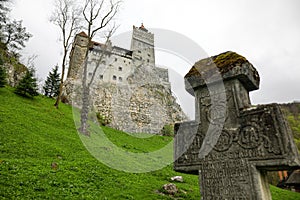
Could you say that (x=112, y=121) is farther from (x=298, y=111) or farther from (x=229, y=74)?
(x=229, y=74)

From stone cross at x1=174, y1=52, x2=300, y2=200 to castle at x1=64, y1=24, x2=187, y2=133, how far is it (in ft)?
91.3

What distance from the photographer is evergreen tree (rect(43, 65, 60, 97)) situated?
38656 millimetres

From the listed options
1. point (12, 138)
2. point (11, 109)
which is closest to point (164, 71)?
point (11, 109)

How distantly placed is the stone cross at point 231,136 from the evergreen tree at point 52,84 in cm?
3798

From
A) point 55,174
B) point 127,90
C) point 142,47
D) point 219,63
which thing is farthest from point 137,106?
point 219,63

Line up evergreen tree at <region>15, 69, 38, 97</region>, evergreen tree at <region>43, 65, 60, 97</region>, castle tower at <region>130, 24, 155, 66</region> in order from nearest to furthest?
evergreen tree at <region>15, 69, 38, 97</region>, evergreen tree at <region>43, 65, 60, 97</region>, castle tower at <region>130, 24, 155, 66</region>

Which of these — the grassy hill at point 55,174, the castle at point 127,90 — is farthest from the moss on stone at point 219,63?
the castle at point 127,90

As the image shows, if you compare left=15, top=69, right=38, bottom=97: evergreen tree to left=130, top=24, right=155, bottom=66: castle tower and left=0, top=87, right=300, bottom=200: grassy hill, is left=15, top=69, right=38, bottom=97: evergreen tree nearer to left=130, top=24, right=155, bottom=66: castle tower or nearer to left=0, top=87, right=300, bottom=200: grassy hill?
left=0, top=87, right=300, bottom=200: grassy hill

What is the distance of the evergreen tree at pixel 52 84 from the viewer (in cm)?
3866

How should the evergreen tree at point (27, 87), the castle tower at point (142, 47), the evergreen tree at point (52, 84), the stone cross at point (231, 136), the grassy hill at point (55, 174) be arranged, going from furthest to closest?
the castle tower at point (142, 47) < the evergreen tree at point (52, 84) < the evergreen tree at point (27, 87) < the grassy hill at point (55, 174) < the stone cross at point (231, 136)

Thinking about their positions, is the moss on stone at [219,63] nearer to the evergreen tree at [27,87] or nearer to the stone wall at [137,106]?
the evergreen tree at [27,87]

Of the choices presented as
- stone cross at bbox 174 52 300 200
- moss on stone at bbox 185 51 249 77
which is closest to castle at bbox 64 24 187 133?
moss on stone at bbox 185 51 249 77

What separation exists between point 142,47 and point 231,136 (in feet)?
225

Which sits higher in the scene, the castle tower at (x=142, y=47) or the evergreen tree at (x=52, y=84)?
the castle tower at (x=142, y=47)
